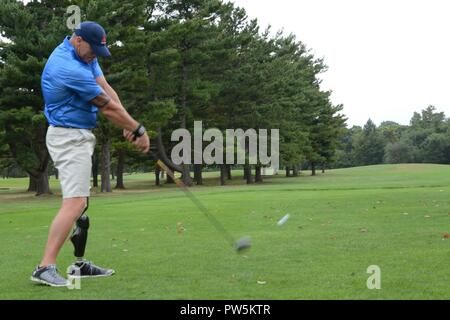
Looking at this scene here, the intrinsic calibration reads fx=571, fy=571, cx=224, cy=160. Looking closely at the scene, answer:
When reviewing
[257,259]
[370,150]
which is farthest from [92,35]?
[370,150]

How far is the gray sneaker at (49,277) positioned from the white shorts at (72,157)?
66cm

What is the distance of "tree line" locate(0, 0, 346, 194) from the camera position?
30312mm

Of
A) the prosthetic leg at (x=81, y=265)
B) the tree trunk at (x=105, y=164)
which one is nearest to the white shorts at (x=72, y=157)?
the prosthetic leg at (x=81, y=265)

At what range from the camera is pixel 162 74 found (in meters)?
41.5

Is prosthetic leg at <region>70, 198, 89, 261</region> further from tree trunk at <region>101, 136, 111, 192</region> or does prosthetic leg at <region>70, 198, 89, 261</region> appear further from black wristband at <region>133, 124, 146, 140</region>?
tree trunk at <region>101, 136, 111, 192</region>

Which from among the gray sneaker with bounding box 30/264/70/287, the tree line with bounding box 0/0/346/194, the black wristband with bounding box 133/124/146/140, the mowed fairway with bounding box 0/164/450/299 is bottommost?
the mowed fairway with bounding box 0/164/450/299

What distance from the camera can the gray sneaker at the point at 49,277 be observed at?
5008 mm

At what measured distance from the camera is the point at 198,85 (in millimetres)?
43188

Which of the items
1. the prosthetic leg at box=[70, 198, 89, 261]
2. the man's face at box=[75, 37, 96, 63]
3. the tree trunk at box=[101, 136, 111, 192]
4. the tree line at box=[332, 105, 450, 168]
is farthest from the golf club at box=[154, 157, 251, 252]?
the tree line at box=[332, 105, 450, 168]

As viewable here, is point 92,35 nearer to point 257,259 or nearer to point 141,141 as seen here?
point 141,141

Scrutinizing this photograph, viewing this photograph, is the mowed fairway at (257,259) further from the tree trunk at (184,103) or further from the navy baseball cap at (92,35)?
Result: the tree trunk at (184,103)

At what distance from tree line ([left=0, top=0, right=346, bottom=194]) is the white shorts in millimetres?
24315
